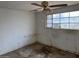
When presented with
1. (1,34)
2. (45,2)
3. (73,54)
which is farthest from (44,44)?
(45,2)

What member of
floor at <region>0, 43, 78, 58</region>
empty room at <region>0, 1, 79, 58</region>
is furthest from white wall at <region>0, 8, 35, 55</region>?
floor at <region>0, 43, 78, 58</region>

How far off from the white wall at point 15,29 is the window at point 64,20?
1.27 meters

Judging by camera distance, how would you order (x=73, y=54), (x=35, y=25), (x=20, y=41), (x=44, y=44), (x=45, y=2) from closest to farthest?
(x=45, y=2)
(x=73, y=54)
(x=20, y=41)
(x=44, y=44)
(x=35, y=25)

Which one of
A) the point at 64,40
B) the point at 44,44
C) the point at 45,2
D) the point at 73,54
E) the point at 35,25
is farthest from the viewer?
the point at 35,25

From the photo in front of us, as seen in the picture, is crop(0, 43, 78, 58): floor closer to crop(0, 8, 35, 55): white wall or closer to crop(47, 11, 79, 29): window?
crop(0, 8, 35, 55): white wall

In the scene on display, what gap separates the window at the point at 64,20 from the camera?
4.07 m

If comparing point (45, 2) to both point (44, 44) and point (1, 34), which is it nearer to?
point (1, 34)

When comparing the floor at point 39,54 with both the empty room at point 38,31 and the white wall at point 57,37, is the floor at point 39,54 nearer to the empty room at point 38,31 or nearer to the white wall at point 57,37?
the empty room at point 38,31

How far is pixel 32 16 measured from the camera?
5.59 meters

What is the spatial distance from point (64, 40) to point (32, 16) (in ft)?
8.33

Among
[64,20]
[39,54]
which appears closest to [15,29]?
[39,54]

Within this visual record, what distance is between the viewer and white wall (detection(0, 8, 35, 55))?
4105 mm

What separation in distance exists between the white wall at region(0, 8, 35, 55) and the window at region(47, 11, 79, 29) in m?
1.27

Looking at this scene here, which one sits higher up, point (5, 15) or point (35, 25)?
point (5, 15)
